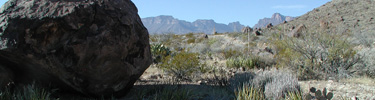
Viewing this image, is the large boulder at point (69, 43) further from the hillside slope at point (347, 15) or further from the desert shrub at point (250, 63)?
the hillside slope at point (347, 15)

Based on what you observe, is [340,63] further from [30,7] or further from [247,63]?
[30,7]

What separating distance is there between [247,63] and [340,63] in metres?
2.94

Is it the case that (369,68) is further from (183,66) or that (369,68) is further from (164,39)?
(164,39)

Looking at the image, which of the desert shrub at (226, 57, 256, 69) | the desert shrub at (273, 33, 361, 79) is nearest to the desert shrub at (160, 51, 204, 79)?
the desert shrub at (226, 57, 256, 69)

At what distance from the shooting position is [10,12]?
12.1 ft

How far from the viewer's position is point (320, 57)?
745 cm

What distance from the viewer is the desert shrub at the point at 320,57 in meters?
6.96

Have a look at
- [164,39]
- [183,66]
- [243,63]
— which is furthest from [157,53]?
[164,39]

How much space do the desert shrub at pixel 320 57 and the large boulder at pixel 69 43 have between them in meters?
5.09

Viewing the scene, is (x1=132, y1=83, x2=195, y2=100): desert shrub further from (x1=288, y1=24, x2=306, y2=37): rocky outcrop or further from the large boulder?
(x1=288, y1=24, x2=306, y2=37): rocky outcrop

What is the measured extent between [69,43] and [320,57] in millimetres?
6718

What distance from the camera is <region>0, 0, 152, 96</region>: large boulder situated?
3.57 metres

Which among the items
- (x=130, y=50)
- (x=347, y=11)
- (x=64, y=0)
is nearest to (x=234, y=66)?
(x=130, y=50)

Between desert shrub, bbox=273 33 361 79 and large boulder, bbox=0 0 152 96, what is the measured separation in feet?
16.7
